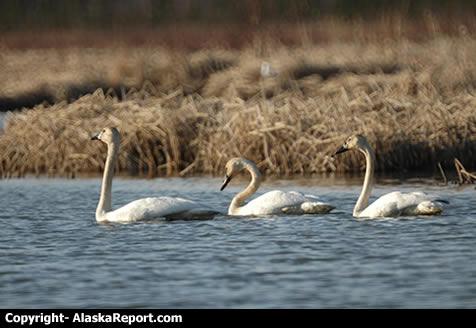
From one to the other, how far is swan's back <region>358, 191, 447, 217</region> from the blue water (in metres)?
0.09

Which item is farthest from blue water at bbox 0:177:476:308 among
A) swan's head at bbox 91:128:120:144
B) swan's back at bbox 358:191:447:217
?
swan's head at bbox 91:128:120:144

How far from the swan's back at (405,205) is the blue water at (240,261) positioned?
93mm

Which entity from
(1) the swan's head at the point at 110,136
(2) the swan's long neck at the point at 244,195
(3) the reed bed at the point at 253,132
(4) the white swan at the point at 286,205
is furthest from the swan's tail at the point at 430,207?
(3) the reed bed at the point at 253,132

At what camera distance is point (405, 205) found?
1070 centimetres

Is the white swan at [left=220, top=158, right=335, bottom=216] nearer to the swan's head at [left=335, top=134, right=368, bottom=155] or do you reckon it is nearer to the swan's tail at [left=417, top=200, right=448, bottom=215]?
the swan's head at [left=335, top=134, right=368, bottom=155]

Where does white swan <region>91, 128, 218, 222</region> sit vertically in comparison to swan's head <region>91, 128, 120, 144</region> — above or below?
below

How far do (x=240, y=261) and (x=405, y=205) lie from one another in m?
2.87

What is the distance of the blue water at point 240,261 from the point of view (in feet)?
22.5

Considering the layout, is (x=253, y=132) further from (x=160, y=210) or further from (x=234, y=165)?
(x=160, y=210)

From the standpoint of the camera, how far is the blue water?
6.87 m

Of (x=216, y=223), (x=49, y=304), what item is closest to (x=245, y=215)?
(x=216, y=223)

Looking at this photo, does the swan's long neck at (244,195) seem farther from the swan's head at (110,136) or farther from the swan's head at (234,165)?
the swan's head at (110,136)

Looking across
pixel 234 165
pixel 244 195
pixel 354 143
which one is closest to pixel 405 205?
pixel 354 143

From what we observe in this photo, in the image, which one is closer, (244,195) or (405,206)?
(405,206)
